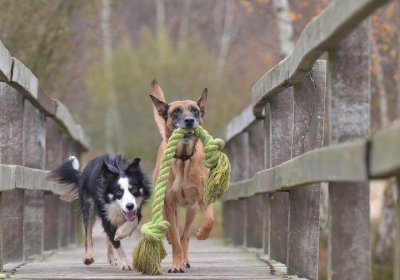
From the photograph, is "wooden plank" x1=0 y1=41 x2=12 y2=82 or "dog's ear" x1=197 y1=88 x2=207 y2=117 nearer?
"wooden plank" x1=0 y1=41 x2=12 y2=82

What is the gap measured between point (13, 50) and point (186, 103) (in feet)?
21.8

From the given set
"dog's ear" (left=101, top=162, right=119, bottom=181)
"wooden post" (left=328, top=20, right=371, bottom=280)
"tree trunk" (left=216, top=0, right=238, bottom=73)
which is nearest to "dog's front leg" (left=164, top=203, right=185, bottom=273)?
"dog's ear" (left=101, top=162, right=119, bottom=181)

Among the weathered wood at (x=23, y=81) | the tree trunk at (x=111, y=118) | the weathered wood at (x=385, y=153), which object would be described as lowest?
the weathered wood at (x=385, y=153)

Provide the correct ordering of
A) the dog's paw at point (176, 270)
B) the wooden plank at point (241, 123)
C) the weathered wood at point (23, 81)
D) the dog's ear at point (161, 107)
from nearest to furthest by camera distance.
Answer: the weathered wood at point (23, 81) < the dog's paw at point (176, 270) < the dog's ear at point (161, 107) < the wooden plank at point (241, 123)

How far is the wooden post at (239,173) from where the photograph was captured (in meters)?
12.3

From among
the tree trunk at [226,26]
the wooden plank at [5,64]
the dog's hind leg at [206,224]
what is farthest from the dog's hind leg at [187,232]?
the tree trunk at [226,26]

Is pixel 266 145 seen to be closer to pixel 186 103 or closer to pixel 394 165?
pixel 186 103

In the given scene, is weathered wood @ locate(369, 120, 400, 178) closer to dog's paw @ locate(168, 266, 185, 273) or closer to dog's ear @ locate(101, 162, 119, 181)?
dog's paw @ locate(168, 266, 185, 273)

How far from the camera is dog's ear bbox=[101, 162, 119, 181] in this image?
7.96 meters

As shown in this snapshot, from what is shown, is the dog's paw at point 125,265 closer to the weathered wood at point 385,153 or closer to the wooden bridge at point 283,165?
the wooden bridge at point 283,165

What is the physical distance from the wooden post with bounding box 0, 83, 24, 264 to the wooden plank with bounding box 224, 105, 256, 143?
2374mm

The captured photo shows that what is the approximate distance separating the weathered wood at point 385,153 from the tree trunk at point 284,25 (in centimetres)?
1480

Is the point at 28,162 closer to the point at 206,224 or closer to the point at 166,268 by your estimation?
the point at 166,268

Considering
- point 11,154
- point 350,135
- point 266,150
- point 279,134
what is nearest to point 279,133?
point 279,134
